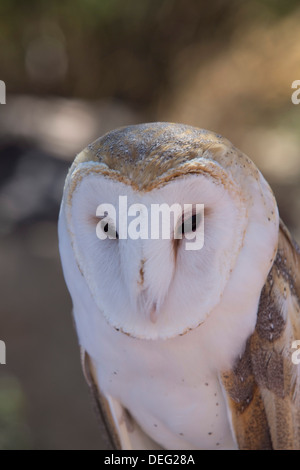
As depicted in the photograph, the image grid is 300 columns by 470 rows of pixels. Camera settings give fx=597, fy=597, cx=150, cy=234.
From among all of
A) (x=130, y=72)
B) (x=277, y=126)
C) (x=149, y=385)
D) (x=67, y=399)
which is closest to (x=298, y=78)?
(x=277, y=126)

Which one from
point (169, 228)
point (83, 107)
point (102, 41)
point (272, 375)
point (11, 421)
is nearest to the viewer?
point (169, 228)

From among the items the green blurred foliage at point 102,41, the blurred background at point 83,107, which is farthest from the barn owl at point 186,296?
the green blurred foliage at point 102,41

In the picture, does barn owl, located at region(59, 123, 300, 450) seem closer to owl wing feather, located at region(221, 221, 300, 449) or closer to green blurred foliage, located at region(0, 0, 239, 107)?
owl wing feather, located at region(221, 221, 300, 449)

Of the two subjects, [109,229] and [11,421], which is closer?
[109,229]

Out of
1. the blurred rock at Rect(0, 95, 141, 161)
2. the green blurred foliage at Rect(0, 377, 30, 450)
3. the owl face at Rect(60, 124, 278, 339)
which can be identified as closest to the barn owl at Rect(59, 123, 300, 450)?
the owl face at Rect(60, 124, 278, 339)

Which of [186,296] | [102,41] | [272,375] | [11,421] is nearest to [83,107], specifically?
[102,41]

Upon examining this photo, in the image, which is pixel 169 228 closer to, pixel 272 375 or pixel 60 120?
pixel 272 375

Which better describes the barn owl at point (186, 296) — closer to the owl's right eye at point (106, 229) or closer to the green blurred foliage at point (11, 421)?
the owl's right eye at point (106, 229)
